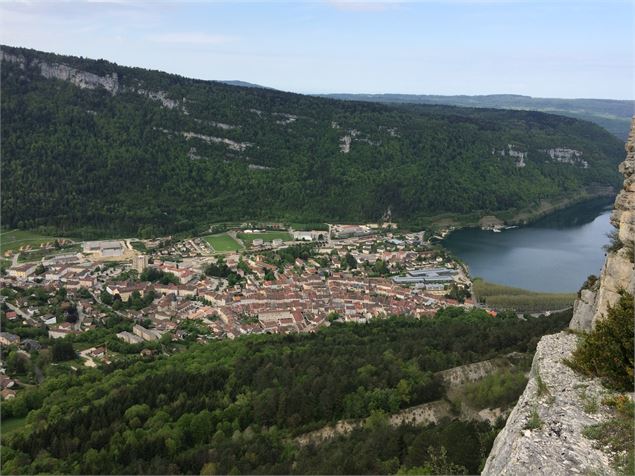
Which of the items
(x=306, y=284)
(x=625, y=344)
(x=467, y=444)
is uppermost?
(x=625, y=344)

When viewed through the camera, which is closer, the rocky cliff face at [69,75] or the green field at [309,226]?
the green field at [309,226]

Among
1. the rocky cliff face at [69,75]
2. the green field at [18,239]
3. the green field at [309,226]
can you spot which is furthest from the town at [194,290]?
the rocky cliff face at [69,75]

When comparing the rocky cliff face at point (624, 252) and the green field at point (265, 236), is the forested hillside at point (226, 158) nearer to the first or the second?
the green field at point (265, 236)

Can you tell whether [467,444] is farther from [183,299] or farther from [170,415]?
[183,299]

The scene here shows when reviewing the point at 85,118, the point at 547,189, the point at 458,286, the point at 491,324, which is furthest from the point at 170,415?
the point at 547,189

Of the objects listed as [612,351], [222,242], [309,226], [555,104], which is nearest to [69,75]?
[222,242]

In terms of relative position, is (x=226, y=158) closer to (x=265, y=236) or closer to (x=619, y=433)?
(x=265, y=236)
